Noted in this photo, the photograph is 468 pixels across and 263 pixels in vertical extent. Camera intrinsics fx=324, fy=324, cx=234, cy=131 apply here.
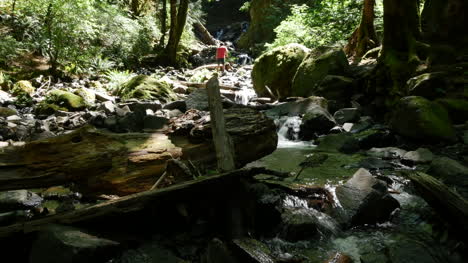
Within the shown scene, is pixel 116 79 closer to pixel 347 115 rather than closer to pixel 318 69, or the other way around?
pixel 318 69

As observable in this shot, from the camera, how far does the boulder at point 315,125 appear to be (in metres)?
7.86

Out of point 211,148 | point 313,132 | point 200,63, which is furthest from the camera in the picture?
point 200,63

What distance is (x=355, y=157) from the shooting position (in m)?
5.99

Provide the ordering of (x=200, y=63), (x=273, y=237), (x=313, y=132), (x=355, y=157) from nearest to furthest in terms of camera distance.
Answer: (x=273, y=237), (x=355, y=157), (x=313, y=132), (x=200, y=63)

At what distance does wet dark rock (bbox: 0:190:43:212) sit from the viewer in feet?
12.4

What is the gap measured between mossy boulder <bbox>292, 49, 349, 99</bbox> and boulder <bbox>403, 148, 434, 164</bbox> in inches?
192

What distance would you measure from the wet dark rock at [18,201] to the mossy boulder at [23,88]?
802cm

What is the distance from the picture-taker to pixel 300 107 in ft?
30.0

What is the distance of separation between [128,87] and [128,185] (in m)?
9.15

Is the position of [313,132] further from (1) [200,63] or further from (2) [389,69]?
(1) [200,63]

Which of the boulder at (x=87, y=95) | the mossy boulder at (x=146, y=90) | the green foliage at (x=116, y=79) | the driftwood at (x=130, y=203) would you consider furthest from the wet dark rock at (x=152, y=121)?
the green foliage at (x=116, y=79)

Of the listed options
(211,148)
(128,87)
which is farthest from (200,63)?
(211,148)

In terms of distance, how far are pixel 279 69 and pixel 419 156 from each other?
293 inches

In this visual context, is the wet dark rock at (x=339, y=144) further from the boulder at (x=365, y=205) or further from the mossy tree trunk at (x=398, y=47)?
the boulder at (x=365, y=205)
